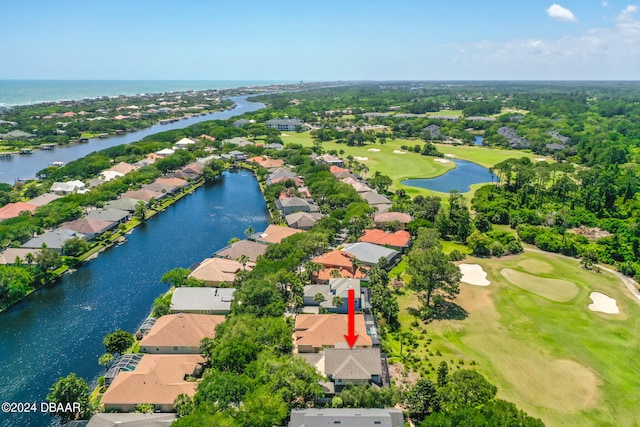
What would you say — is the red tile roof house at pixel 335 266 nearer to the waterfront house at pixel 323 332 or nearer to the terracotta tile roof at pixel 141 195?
the waterfront house at pixel 323 332

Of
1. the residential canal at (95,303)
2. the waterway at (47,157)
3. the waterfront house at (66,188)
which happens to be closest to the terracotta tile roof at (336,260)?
the residential canal at (95,303)

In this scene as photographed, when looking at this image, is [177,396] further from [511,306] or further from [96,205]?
[96,205]

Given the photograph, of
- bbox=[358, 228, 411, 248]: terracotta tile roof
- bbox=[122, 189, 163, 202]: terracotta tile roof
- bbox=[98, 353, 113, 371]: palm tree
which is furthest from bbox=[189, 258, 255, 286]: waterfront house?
bbox=[122, 189, 163, 202]: terracotta tile roof

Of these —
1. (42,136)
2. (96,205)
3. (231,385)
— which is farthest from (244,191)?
(42,136)

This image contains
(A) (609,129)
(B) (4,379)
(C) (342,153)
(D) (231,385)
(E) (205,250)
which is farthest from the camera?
(A) (609,129)

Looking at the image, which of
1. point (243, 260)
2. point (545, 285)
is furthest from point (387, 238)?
point (243, 260)

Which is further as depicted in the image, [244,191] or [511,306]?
[244,191]

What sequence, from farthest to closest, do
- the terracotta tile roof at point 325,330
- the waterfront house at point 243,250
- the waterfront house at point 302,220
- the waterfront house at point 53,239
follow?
the waterfront house at point 302,220 < the waterfront house at point 53,239 < the waterfront house at point 243,250 < the terracotta tile roof at point 325,330
